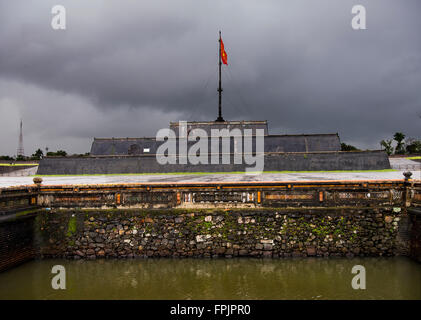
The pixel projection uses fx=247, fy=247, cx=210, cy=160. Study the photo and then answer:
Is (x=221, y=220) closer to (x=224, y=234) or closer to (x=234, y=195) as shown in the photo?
(x=224, y=234)

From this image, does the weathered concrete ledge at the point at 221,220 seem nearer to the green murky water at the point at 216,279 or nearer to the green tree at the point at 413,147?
the green murky water at the point at 216,279

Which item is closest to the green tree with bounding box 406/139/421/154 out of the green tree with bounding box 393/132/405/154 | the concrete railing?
the green tree with bounding box 393/132/405/154

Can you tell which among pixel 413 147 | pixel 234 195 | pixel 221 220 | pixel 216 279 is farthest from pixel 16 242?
pixel 413 147

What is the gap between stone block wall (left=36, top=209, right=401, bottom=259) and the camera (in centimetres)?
1022

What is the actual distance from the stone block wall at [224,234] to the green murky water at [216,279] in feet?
1.29

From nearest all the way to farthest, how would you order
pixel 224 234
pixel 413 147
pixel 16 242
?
pixel 16 242 < pixel 224 234 < pixel 413 147

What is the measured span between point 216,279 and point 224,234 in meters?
2.01

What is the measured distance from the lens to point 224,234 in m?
10.4

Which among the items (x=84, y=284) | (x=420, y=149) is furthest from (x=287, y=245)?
(x=420, y=149)

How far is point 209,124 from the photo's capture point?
32781mm

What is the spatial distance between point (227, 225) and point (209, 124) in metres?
23.6

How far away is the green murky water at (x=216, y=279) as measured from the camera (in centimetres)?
780
